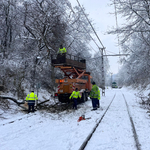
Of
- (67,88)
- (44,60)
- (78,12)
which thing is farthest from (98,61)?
(67,88)

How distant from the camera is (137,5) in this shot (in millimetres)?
9086

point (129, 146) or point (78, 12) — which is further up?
point (78, 12)

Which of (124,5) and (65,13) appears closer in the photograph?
(124,5)

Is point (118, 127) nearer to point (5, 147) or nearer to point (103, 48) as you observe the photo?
point (5, 147)

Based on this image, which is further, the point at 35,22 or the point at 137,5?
the point at 35,22

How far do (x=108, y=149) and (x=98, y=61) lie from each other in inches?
1611

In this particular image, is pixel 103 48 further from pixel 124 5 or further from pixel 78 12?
pixel 124 5

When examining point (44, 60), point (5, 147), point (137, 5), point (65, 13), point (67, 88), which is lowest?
point (5, 147)

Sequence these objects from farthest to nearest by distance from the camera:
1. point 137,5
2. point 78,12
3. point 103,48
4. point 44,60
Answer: point 103,48, point 78,12, point 44,60, point 137,5

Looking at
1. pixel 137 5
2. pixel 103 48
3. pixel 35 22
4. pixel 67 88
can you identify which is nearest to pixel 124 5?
pixel 137 5

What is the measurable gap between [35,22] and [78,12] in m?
6.33

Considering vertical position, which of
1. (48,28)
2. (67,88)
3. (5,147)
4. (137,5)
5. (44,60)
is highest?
(48,28)

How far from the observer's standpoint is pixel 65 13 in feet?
62.7

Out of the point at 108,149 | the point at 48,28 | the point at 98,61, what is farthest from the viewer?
the point at 98,61
